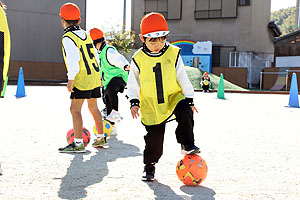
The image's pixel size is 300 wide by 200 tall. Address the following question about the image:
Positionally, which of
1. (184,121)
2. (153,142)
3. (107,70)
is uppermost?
(107,70)

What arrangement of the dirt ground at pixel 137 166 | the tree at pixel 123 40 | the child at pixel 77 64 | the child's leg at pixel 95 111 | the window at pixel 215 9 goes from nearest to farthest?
the dirt ground at pixel 137 166
the child at pixel 77 64
the child's leg at pixel 95 111
the window at pixel 215 9
the tree at pixel 123 40

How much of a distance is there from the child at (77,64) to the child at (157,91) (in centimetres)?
127

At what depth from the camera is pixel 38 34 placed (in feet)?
122

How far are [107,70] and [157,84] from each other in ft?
8.90

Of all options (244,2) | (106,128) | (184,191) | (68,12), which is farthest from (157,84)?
(244,2)

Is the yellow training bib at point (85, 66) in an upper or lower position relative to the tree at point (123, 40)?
lower

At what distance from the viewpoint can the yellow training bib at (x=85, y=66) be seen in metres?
5.12

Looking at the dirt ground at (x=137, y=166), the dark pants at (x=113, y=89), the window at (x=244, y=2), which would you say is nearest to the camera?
the dirt ground at (x=137, y=166)

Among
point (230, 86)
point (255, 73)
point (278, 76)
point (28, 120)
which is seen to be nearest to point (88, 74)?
point (28, 120)

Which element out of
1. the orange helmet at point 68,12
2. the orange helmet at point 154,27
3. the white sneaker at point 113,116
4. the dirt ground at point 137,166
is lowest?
the dirt ground at point 137,166

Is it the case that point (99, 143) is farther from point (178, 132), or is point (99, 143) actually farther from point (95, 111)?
point (178, 132)

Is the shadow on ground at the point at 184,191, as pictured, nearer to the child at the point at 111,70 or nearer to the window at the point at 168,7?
the child at the point at 111,70

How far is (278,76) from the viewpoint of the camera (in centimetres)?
3189

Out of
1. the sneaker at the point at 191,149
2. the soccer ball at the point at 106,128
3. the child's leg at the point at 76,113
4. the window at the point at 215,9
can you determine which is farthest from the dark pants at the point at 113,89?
the window at the point at 215,9
